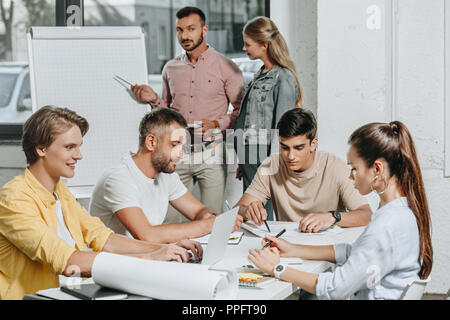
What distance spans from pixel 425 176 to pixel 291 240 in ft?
5.68

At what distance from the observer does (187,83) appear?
377cm

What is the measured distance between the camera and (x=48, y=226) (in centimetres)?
201

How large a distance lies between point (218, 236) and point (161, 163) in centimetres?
89

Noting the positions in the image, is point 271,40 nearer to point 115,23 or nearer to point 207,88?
point 207,88

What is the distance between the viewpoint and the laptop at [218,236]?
6.13 feet

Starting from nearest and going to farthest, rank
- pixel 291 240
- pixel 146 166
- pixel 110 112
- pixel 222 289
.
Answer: pixel 222 289 → pixel 291 240 → pixel 146 166 → pixel 110 112

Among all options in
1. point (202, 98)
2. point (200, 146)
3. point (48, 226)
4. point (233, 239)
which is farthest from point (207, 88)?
point (48, 226)

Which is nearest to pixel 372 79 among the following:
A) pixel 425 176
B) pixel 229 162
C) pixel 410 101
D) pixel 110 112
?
pixel 410 101

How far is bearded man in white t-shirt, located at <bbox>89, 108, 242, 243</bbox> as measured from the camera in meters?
2.52

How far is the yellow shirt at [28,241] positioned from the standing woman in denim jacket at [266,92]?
1.68 meters

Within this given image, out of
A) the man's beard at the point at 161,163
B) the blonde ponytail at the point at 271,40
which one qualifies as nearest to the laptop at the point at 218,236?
the man's beard at the point at 161,163

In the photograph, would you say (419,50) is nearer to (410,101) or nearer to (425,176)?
(410,101)

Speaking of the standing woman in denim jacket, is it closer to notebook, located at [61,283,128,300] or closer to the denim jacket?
the denim jacket

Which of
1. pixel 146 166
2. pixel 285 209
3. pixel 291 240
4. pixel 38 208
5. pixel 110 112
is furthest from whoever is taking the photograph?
pixel 110 112
